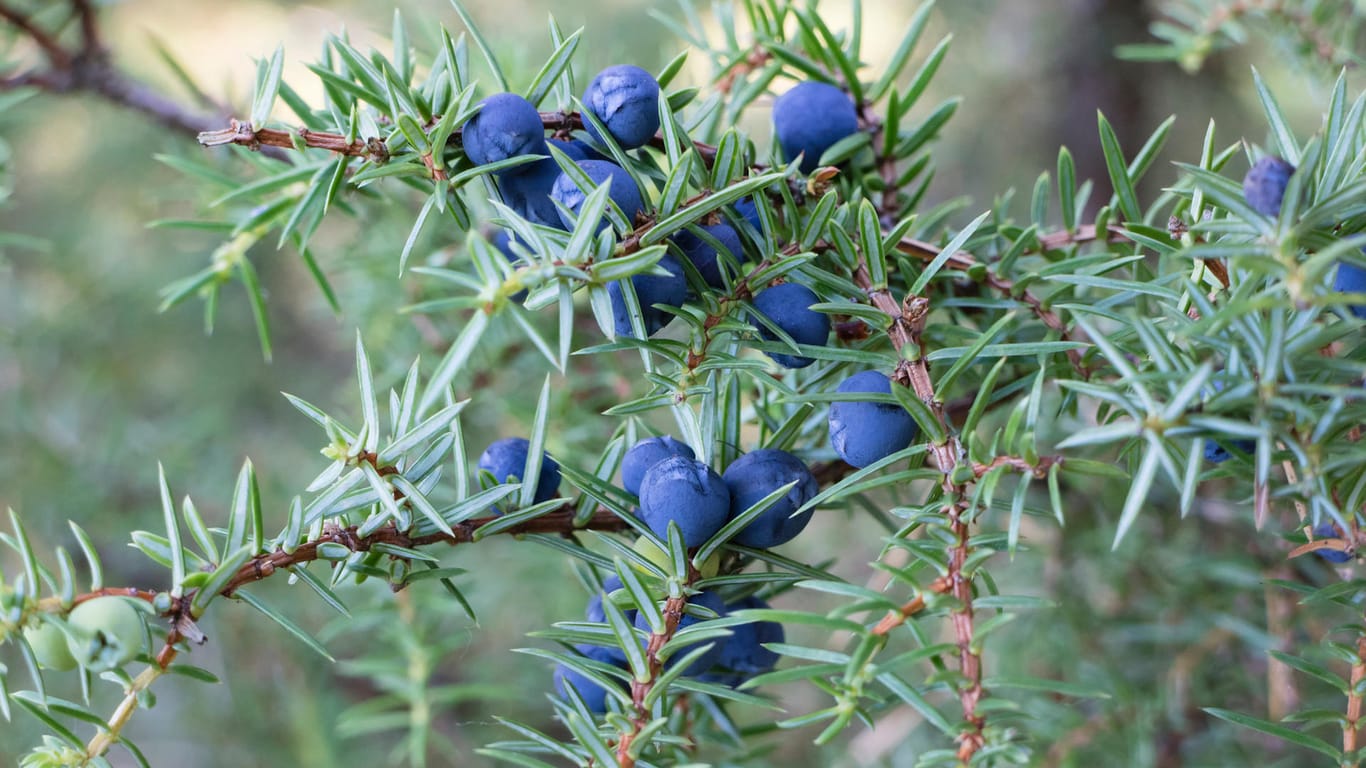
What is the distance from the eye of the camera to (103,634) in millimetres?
377

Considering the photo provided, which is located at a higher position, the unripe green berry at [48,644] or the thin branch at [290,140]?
the thin branch at [290,140]

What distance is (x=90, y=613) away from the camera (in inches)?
14.9

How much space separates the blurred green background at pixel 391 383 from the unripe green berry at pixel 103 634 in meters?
0.26

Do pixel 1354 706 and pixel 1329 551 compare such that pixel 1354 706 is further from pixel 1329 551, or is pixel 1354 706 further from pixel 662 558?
pixel 662 558

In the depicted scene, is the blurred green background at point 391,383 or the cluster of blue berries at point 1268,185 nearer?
the cluster of blue berries at point 1268,185

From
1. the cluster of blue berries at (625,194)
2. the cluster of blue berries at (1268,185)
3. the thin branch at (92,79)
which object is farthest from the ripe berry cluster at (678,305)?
the thin branch at (92,79)

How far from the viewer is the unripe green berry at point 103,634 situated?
1.23ft

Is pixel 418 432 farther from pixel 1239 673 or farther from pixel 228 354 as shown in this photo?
pixel 228 354

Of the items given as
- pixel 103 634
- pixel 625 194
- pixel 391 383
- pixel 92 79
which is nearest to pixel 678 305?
pixel 625 194

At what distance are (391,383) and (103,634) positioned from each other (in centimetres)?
57

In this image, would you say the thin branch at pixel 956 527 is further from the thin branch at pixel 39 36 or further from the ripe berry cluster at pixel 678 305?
the thin branch at pixel 39 36

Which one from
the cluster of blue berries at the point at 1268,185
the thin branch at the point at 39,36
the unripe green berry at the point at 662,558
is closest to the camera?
the cluster of blue berries at the point at 1268,185

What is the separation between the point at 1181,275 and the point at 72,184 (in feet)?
6.98

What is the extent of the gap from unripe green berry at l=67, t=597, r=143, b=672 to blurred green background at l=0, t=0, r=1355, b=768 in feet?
0.85
